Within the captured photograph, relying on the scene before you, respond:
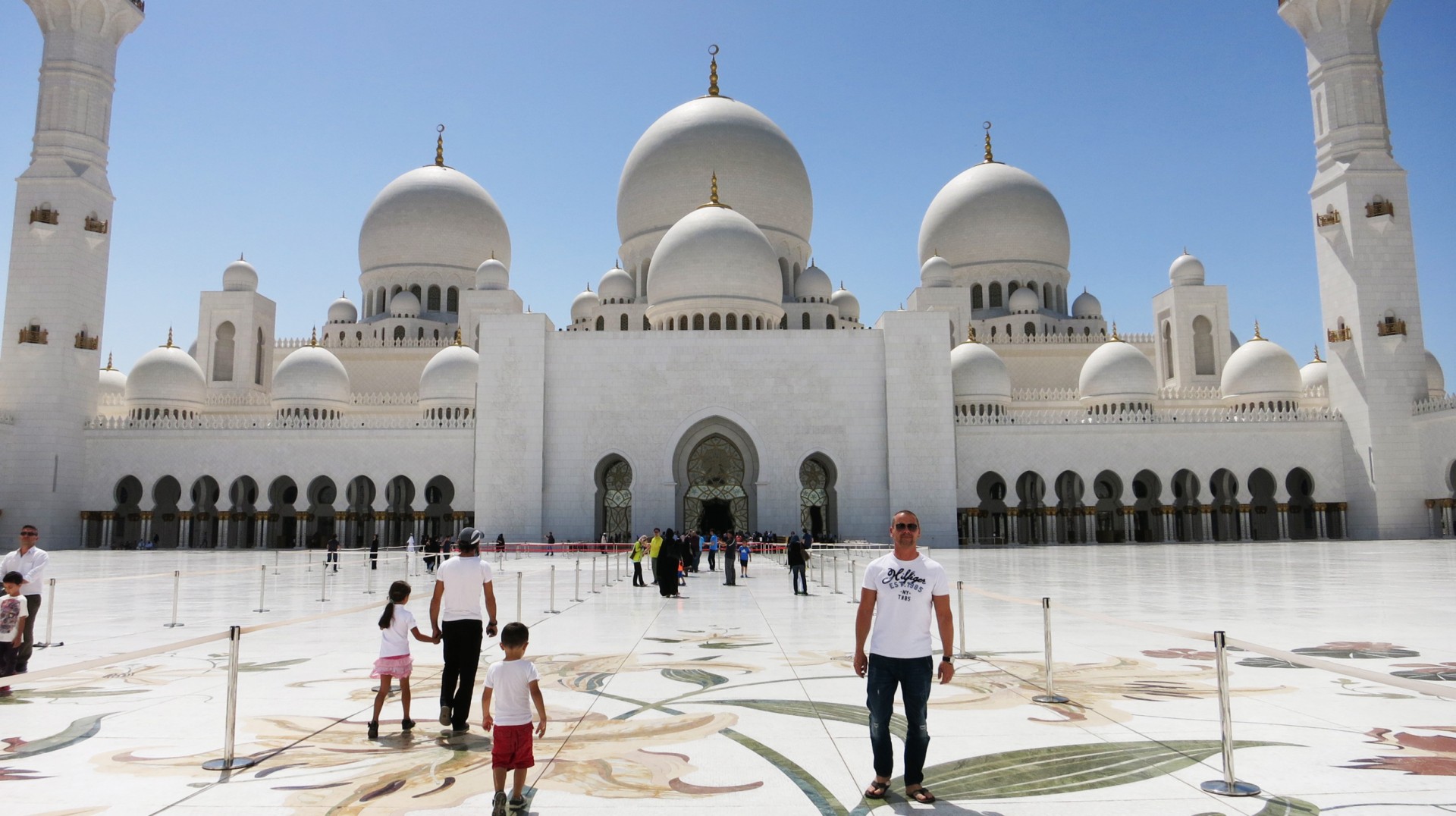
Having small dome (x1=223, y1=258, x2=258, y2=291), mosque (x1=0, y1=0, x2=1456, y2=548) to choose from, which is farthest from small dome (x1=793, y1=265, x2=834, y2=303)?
small dome (x1=223, y1=258, x2=258, y2=291)

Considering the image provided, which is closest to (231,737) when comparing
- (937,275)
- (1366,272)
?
(1366,272)

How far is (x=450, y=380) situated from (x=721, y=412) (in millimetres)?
9091

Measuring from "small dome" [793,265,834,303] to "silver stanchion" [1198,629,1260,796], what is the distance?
28915 millimetres

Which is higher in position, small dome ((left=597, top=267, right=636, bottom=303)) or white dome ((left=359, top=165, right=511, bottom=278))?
white dome ((left=359, top=165, right=511, bottom=278))

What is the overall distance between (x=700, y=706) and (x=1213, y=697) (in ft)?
9.01

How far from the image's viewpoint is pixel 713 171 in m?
32.7

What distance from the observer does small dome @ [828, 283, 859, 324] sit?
34.0m

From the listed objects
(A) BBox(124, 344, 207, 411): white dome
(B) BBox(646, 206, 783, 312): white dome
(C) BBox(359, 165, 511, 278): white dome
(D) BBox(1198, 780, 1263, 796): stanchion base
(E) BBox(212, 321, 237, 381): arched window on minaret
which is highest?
(C) BBox(359, 165, 511, 278): white dome

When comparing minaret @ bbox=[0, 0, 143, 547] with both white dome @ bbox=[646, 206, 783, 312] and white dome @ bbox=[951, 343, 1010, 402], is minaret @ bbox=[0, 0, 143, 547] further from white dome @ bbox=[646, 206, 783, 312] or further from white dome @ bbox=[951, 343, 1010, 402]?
white dome @ bbox=[951, 343, 1010, 402]

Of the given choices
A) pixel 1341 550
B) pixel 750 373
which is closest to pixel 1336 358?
pixel 1341 550

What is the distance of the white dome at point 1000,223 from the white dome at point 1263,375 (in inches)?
351

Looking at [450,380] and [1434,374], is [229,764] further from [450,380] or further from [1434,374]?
[1434,374]

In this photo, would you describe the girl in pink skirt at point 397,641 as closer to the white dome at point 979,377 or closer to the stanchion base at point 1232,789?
the stanchion base at point 1232,789

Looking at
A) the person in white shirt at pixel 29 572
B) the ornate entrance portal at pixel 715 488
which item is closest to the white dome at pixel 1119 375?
the ornate entrance portal at pixel 715 488
